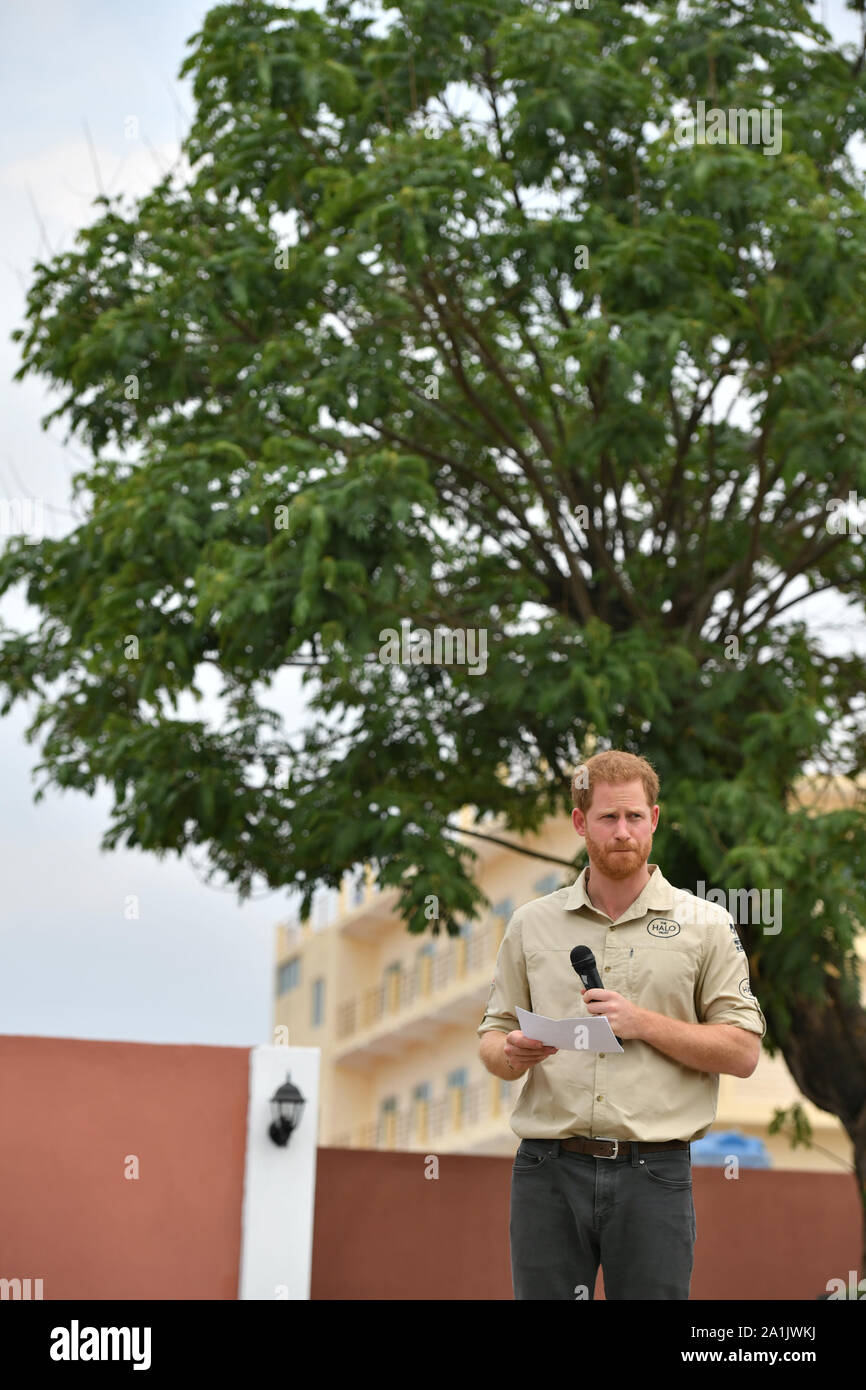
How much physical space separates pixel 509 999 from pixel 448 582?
9061 millimetres

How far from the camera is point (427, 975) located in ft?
127

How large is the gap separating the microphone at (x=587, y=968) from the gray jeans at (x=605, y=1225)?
0.27m

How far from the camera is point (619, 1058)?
345cm

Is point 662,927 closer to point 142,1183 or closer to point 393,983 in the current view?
point 142,1183

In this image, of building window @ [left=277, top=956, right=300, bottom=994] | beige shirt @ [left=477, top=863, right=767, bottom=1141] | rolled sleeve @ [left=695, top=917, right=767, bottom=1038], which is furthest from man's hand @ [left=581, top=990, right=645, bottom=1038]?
building window @ [left=277, top=956, right=300, bottom=994]

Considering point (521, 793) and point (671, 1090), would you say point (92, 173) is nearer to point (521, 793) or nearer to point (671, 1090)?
point (521, 793)

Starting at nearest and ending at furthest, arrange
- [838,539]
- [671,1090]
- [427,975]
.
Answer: [671,1090] < [838,539] < [427,975]

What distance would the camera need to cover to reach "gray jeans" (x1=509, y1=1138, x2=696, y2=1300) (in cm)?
333

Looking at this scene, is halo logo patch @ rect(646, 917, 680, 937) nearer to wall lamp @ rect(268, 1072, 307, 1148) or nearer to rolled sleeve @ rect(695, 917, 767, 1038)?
rolled sleeve @ rect(695, 917, 767, 1038)

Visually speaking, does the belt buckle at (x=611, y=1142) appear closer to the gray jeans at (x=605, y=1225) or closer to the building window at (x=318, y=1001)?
the gray jeans at (x=605, y=1225)

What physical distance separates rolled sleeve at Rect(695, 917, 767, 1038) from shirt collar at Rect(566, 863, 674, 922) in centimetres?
11

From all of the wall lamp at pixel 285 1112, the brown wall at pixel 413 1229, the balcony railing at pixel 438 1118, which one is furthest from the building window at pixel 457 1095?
the wall lamp at pixel 285 1112

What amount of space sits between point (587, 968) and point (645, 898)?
10.6 inches

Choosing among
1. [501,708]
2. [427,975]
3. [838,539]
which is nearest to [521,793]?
[501,708]
